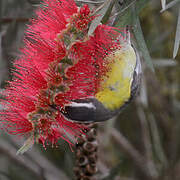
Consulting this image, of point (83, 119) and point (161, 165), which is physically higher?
point (83, 119)

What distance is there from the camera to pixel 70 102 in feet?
3.34

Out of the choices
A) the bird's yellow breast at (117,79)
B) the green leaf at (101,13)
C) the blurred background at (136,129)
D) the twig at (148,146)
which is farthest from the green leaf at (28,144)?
the twig at (148,146)

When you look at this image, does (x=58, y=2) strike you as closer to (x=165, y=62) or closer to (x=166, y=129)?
(x=165, y=62)

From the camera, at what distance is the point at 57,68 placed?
1031 mm

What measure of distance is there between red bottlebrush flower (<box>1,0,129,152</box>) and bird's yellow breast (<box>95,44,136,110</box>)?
3 centimetres

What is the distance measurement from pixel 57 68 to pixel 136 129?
1677mm

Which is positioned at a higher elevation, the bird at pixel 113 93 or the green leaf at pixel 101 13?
the green leaf at pixel 101 13

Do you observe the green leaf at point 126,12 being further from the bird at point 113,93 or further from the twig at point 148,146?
the twig at point 148,146

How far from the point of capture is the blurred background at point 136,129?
1.71 meters

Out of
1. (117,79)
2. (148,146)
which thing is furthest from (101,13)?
(148,146)

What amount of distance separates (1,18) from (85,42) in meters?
0.81

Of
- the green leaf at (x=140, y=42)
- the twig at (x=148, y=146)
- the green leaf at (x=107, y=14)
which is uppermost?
the green leaf at (x=107, y=14)

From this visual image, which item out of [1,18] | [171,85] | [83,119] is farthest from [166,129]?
[83,119]

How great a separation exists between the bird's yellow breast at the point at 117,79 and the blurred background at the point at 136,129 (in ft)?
2.18
